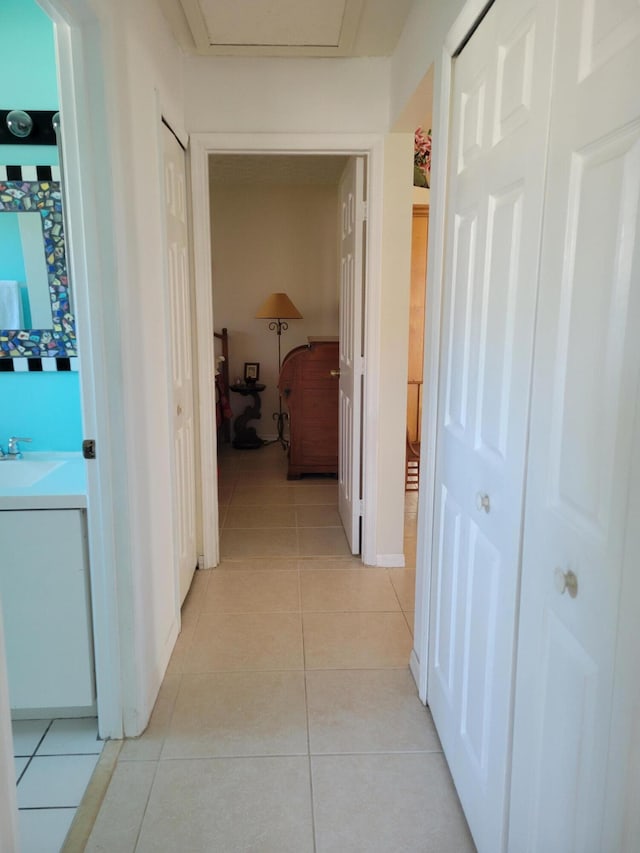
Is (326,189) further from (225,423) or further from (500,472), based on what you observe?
(500,472)

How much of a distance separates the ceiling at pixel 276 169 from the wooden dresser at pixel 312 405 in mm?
1288

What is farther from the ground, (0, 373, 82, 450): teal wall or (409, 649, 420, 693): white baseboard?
(0, 373, 82, 450): teal wall

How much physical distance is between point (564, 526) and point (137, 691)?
145 centimetres

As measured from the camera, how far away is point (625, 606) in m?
0.79

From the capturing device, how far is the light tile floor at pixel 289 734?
1523 mm

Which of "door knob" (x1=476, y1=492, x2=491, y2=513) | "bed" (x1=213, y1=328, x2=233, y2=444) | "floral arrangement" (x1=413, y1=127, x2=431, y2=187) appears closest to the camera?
"door knob" (x1=476, y1=492, x2=491, y2=513)

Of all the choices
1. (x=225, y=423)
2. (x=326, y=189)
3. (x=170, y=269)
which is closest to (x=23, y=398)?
(x=170, y=269)

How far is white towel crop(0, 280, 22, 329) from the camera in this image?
2070 mm

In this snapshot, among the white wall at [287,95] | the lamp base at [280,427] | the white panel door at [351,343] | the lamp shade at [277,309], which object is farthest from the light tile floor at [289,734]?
the lamp base at [280,427]

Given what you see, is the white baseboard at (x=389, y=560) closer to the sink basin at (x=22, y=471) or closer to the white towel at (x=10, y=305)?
the sink basin at (x=22, y=471)

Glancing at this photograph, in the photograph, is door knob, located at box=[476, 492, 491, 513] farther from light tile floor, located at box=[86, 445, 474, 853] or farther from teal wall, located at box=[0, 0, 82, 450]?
teal wall, located at box=[0, 0, 82, 450]

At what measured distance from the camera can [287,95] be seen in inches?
105

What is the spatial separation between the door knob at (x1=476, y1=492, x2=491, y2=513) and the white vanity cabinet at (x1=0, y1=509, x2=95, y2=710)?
3.72ft

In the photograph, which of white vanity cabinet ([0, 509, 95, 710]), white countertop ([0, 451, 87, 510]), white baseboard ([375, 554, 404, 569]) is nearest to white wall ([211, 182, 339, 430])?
white baseboard ([375, 554, 404, 569])
